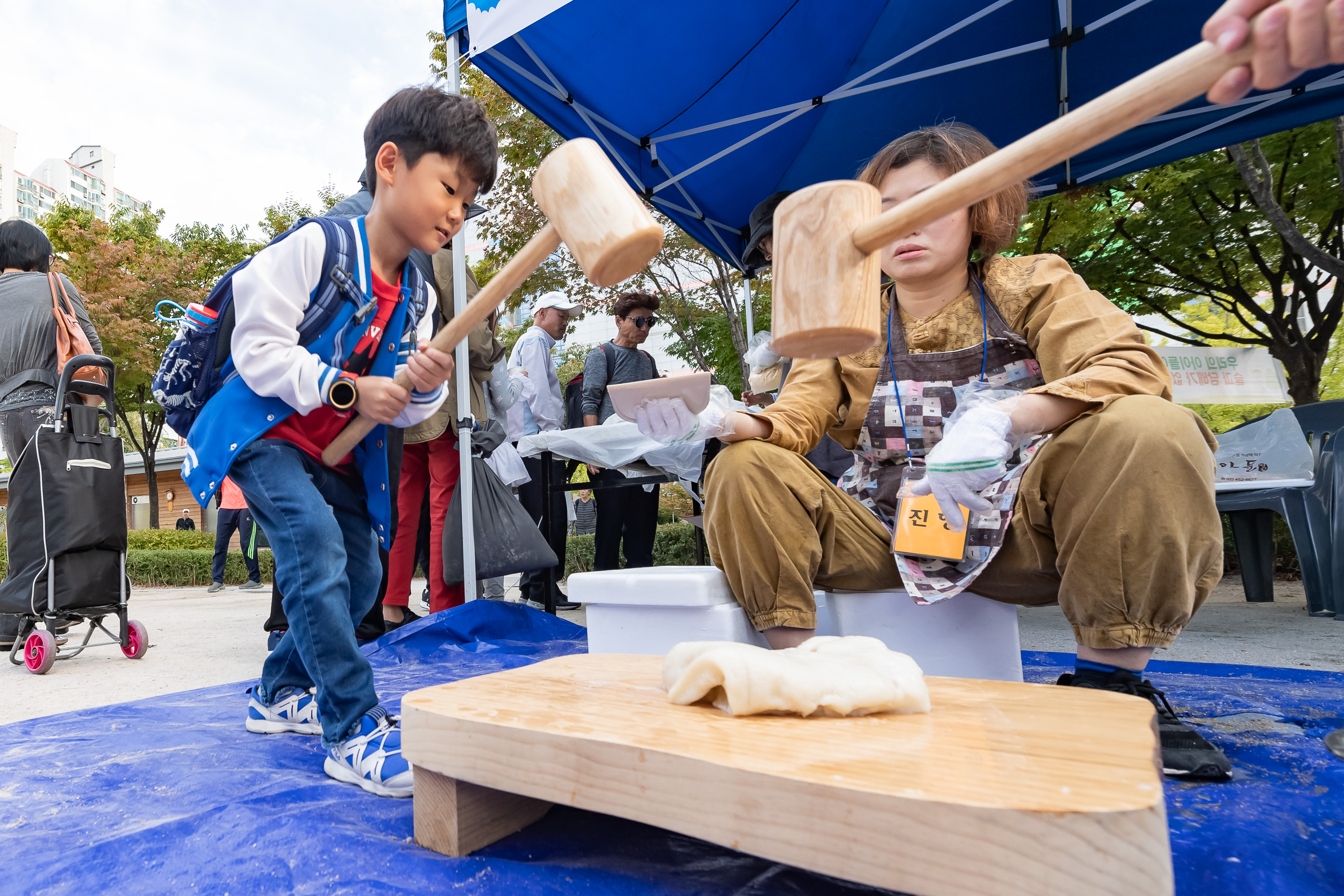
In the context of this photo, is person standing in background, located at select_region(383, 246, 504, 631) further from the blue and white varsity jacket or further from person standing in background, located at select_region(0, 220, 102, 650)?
the blue and white varsity jacket

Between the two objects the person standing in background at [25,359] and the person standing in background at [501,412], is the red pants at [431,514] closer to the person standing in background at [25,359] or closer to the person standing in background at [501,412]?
the person standing in background at [501,412]

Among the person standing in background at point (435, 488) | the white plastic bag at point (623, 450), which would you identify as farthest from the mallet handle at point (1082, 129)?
the person standing in background at point (435, 488)

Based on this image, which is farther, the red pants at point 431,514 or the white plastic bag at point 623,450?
the red pants at point 431,514

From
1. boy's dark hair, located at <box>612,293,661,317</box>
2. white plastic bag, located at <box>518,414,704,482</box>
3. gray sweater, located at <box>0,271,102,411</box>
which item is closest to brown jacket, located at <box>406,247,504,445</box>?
white plastic bag, located at <box>518,414,704,482</box>

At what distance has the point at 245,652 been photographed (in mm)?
3895

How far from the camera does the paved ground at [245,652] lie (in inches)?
108

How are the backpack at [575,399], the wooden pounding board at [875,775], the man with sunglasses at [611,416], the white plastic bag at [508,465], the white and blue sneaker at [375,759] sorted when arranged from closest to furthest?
the wooden pounding board at [875,775] < the white and blue sneaker at [375,759] < the white plastic bag at [508,465] < the man with sunglasses at [611,416] < the backpack at [575,399]

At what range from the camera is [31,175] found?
74.9 metres

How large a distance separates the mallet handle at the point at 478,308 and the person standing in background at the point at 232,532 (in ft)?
17.6

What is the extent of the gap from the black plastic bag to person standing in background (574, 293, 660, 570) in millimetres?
1260

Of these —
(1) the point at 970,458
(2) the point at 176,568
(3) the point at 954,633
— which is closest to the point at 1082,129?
(1) the point at 970,458

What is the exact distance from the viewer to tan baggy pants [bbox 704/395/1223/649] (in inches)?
55.7

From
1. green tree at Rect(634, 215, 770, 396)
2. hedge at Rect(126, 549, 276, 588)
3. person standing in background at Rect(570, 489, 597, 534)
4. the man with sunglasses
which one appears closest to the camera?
the man with sunglasses

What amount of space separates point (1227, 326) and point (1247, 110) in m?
5.15
